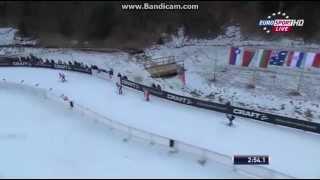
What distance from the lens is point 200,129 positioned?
84.5 feet

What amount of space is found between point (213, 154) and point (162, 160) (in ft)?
9.23

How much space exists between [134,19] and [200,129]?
984 inches

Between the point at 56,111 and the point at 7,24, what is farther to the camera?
the point at 7,24

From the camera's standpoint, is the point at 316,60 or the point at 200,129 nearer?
the point at 200,129

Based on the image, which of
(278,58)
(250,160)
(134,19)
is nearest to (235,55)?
(278,58)

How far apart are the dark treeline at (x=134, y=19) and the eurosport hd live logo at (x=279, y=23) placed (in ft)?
4.00

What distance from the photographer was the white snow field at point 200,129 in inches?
894

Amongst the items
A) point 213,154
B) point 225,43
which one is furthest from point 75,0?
point 213,154

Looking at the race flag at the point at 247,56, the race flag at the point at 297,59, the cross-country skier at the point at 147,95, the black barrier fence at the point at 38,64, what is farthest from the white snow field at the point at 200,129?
the race flag at the point at 297,59

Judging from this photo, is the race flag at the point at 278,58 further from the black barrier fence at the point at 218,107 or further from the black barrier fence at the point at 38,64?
the black barrier fence at the point at 38,64

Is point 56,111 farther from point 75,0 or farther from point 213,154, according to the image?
point 75,0

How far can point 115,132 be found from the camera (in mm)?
24406

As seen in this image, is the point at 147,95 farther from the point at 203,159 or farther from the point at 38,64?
the point at 38,64

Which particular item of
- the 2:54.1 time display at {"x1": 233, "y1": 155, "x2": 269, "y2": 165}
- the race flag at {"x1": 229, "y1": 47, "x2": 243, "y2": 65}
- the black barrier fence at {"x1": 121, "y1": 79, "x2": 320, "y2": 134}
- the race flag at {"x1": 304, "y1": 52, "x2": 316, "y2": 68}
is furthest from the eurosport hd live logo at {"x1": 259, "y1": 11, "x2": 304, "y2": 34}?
the 2:54.1 time display at {"x1": 233, "y1": 155, "x2": 269, "y2": 165}
